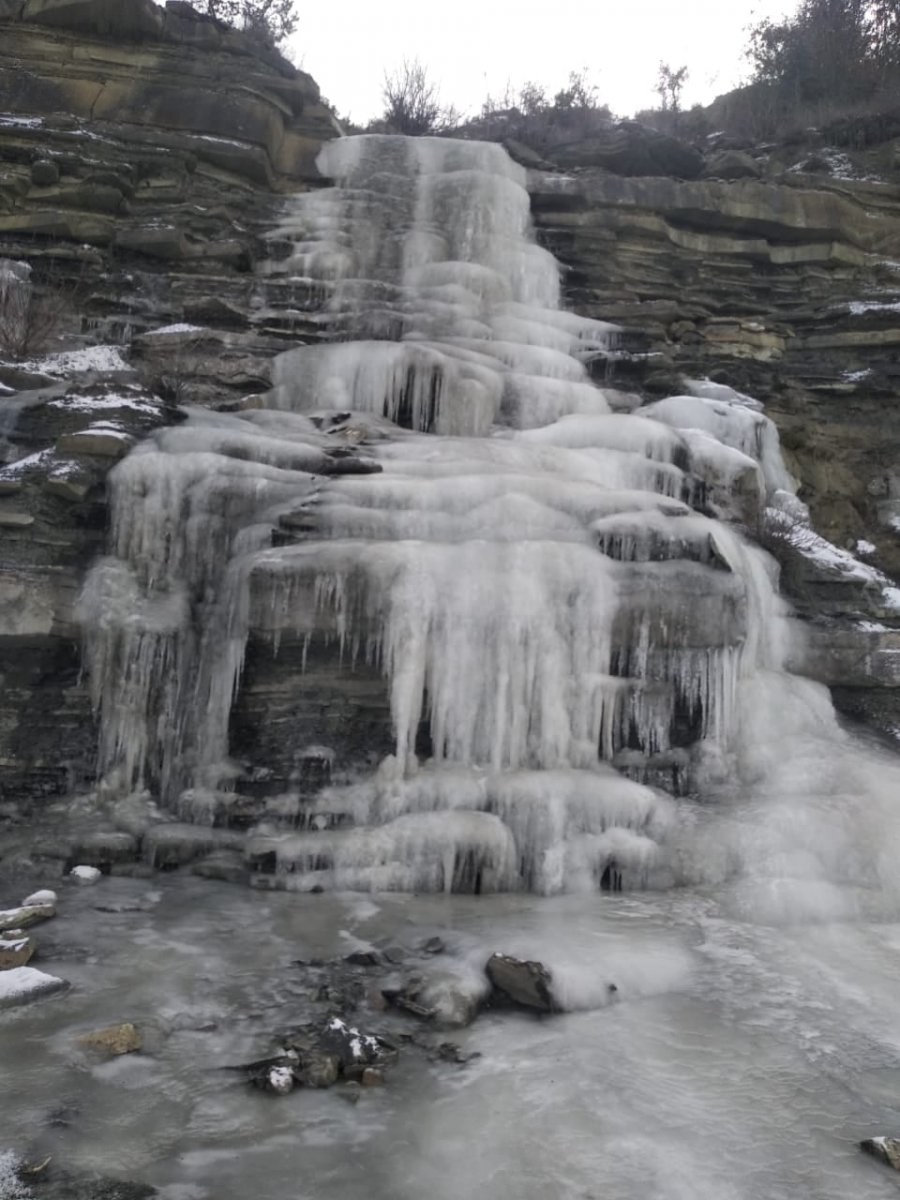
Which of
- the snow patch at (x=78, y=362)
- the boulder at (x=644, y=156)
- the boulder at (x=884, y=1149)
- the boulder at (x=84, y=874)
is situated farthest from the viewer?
the boulder at (x=644, y=156)

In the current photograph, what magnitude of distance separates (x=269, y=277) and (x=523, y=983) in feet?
32.7

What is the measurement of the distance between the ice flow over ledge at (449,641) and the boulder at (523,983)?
155cm

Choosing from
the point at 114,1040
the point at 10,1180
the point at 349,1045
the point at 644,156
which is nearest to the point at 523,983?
the point at 349,1045

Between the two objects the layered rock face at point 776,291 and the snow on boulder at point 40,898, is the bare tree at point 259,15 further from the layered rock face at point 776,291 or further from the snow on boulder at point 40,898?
the snow on boulder at point 40,898

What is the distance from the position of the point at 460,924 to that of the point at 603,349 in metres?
8.48

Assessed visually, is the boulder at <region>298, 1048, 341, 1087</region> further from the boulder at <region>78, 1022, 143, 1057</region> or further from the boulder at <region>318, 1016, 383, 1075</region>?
the boulder at <region>78, 1022, 143, 1057</region>

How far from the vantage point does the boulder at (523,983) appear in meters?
4.24

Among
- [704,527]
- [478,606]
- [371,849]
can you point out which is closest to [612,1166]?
[371,849]

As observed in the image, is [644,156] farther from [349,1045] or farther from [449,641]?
[349,1045]

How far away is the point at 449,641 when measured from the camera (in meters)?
6.81

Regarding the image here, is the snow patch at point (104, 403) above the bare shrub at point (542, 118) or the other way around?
the other way around

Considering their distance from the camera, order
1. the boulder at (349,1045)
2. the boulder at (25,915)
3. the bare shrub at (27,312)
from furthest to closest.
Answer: the bare shrub at (27,312) < the boulder at (25,915) < the boulder at (349,1045)

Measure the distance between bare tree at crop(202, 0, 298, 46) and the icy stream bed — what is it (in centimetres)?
1807

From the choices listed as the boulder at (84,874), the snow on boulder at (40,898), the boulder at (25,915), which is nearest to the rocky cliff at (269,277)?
the boulder at (84,874)
